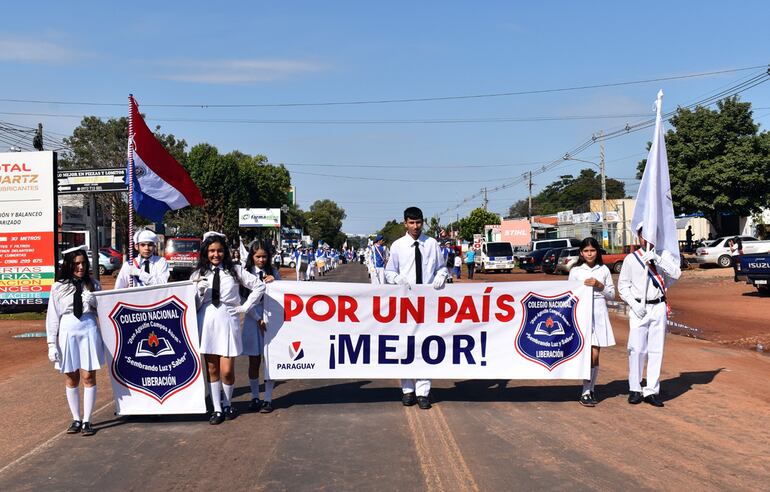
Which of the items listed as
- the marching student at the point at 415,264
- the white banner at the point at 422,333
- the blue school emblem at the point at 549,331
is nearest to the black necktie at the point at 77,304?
the white banner at the point at 422,333

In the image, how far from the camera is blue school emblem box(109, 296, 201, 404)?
292 inches

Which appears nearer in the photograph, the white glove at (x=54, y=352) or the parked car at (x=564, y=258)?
the white glove at (x=54, y=352)

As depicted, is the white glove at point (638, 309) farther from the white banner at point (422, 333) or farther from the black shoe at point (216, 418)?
the black shoe at point (216, 418)

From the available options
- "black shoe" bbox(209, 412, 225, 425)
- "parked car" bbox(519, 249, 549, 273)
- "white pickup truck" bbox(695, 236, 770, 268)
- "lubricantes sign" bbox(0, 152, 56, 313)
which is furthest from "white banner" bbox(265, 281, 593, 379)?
"parked car" bbox(519, 249, 549, 273)

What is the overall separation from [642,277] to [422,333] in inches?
97.6

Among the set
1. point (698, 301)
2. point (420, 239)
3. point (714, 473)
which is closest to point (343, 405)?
point (420, 239)

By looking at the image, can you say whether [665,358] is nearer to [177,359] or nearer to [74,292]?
[177,359]

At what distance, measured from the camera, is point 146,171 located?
10.2 meters

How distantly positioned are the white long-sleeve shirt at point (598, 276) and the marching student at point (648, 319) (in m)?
0.19

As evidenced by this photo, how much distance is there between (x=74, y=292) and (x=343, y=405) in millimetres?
3028

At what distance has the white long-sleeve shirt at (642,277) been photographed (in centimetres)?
807

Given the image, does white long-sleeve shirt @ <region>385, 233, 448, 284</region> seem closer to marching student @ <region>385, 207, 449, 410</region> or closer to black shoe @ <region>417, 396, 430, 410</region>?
marching student @ <region>385, 207, 449, 410</region>

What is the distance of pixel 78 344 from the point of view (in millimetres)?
6930

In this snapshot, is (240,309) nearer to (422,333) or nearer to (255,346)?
(255,346)
